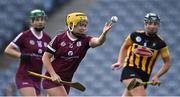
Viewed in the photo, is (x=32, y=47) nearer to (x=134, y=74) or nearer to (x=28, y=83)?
(x=28, y=83)

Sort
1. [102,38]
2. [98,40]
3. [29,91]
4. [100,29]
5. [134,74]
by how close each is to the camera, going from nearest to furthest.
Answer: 1. [102,38]
2. [98,40]
3. [29,91]
4. [134,74]
5. [100,29]

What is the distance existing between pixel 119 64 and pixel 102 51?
206 inches

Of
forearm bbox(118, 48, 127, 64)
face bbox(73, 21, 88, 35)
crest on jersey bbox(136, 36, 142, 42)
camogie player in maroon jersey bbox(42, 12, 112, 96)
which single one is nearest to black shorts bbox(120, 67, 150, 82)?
forearm bbox(118, 48, 127, 64)

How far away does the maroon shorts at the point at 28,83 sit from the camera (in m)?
11.1

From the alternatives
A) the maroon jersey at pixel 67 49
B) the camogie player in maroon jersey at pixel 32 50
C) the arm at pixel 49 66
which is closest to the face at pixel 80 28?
the maroon jersey at pixel 67 49

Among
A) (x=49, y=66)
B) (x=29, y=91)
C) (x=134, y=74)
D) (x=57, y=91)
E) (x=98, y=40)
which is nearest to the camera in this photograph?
(x=98, y=40)

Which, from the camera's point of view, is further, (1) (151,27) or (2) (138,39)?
(2) (138,39)

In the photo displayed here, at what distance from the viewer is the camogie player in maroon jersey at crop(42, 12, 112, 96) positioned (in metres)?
10.1

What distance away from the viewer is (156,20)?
10.9 m

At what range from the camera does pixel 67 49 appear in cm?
1019

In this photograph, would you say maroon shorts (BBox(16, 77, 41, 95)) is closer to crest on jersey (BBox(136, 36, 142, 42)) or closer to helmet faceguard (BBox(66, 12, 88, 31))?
helmet faceguard (BBox(66, 12, 88, 31))

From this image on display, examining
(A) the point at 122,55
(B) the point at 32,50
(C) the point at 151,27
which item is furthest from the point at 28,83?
(C) the point at 151,27

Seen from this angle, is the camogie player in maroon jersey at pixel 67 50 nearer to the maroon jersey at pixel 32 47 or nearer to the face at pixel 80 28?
the face at pixel 80 28

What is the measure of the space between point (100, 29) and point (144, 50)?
5351 mm
